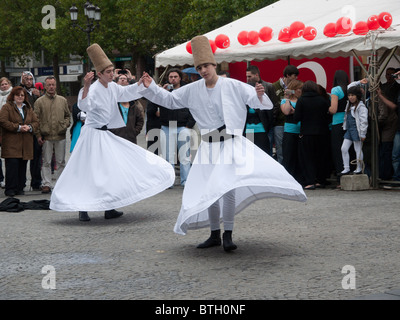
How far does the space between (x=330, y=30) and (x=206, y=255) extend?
279 inches

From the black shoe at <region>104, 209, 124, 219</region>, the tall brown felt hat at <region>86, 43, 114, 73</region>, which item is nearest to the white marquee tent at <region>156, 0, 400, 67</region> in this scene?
the tall brown felt hat at <region>86, 43, 114, 73</region>

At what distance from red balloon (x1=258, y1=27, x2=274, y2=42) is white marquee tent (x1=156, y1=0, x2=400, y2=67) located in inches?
3.7

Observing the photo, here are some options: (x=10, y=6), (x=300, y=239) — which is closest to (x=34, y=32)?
(x=10, y=6)

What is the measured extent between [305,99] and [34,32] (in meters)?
46.1

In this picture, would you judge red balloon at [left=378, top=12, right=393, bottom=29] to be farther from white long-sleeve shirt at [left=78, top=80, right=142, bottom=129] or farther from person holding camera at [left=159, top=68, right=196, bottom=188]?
white long-sleeve shirt at [left=78, top=80, right=142, bottom=129]

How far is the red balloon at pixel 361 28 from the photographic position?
12.8 meters

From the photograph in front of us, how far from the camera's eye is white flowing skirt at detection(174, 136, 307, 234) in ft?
24.0

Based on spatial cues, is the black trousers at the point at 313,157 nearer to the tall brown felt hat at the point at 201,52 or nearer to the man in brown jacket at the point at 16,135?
the man in brown jacket at the point at 16,135

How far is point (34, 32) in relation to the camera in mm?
56594

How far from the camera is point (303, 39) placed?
1407 centimetres

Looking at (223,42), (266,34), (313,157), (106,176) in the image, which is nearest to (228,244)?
(106,176)

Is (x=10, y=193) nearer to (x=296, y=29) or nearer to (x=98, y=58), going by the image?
(x=98, y=58)

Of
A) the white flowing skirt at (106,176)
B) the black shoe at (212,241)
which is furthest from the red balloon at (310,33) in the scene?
the black shoe at (212,241)
